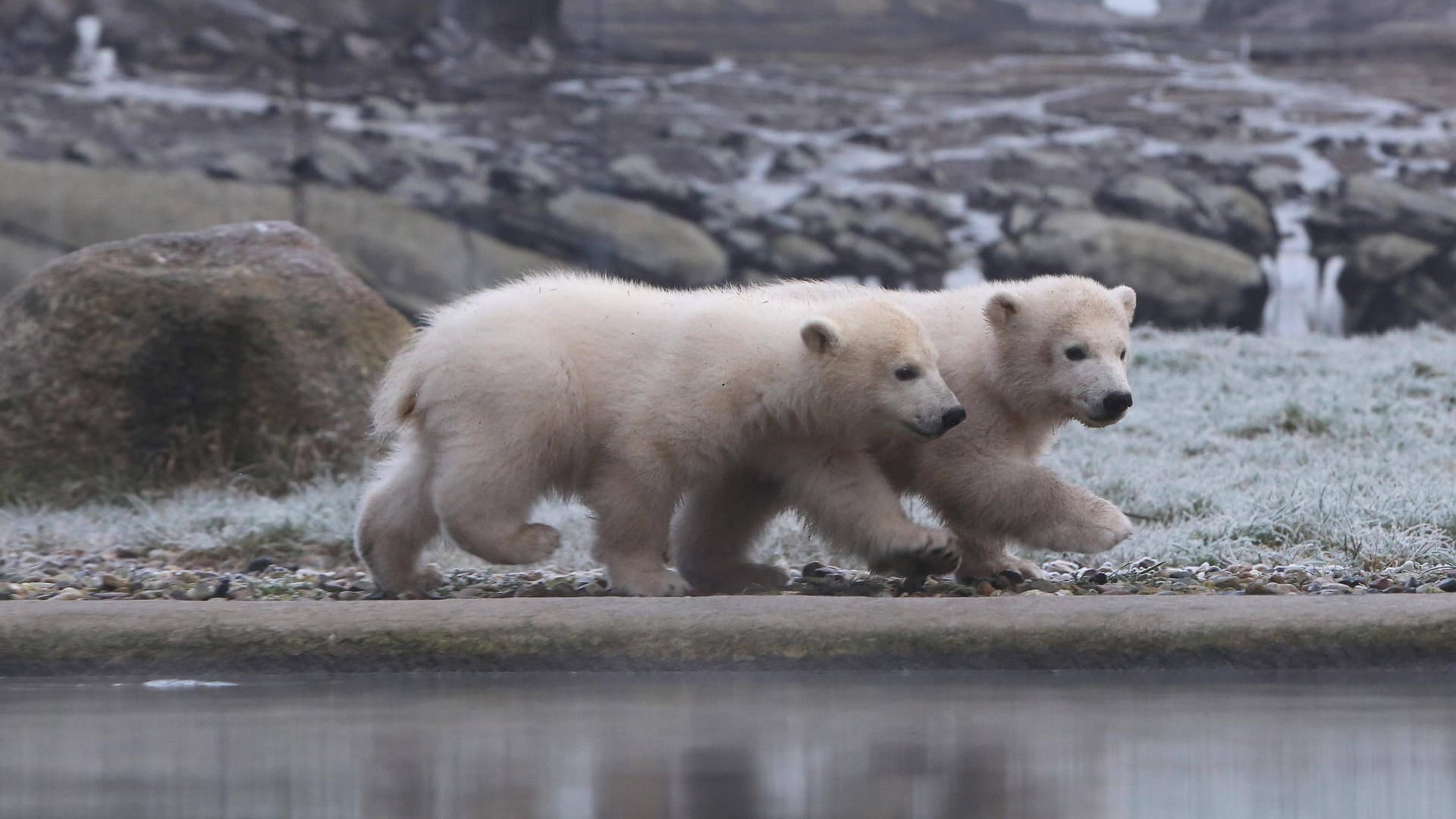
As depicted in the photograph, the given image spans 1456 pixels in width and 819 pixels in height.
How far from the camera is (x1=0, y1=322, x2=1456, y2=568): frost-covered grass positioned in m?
5.95

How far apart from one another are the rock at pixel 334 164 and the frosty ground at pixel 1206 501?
21.0 ft

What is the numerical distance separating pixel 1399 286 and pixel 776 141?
4928 millimetres

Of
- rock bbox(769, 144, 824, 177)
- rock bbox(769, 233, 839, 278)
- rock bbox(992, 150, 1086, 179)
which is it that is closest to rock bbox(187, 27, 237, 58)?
rock bbox(769, 144, 824, 177)

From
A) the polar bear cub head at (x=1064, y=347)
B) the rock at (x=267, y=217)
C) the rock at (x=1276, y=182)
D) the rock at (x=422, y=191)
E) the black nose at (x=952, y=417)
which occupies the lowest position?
the rock at (x=267, y=217)

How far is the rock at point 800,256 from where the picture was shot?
13.8 meters

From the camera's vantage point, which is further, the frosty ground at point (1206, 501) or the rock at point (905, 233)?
the rock at point (905, 233)

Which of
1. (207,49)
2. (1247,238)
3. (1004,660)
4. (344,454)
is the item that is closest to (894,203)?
(1247,238)

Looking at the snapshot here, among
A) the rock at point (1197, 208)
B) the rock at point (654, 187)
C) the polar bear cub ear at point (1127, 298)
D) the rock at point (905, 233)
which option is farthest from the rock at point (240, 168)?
the polar bear cub ear at point (1127, 298)

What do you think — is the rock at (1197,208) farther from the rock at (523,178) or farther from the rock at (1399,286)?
the rock at (523,178)

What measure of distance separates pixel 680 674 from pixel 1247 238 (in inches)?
431

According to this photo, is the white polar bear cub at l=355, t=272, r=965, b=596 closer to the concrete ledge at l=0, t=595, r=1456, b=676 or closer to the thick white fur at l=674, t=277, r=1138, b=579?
the thick white fur at l=674, t=277, r=1138, b=579

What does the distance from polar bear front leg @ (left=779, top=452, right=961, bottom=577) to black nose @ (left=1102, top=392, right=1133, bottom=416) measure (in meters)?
0.55

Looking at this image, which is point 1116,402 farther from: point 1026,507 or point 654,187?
point 654,187

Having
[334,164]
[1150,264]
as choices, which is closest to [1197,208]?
[1150,264]
